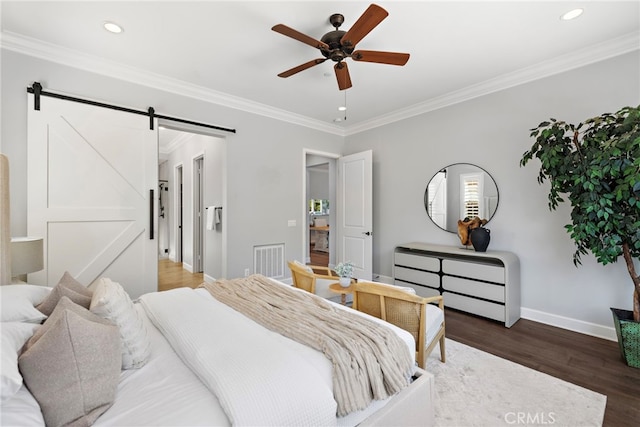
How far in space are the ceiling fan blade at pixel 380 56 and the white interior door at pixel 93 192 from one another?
2.43 meters

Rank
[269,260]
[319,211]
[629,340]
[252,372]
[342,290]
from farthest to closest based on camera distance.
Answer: [319,211]
[269,260]
[342,290]
[629,340]
[252,372]

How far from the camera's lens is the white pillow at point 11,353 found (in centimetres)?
74

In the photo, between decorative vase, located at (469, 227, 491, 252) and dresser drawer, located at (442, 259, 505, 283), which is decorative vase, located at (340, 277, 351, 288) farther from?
decorative vase, located at (469, 227, 491, 252)

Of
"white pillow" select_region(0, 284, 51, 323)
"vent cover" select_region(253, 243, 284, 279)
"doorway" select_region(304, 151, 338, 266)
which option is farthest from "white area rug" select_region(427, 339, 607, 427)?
"doorway" select_region(304, 151, 338, 266)

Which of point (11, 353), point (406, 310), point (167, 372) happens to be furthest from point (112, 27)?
point (406, 310)

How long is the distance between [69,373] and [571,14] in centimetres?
366

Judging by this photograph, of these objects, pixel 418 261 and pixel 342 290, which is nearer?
pixel 342 290

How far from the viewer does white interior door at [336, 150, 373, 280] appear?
4504mm

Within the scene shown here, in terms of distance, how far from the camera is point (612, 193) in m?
2.13

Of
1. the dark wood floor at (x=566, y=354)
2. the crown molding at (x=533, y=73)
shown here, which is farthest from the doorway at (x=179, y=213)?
the dark wood floor at (x=566, y=354)

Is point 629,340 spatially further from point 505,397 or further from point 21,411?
point 21,411

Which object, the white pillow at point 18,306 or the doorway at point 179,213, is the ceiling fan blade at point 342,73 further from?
the doorway at point 179,213

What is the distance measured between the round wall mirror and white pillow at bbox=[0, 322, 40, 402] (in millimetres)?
3923

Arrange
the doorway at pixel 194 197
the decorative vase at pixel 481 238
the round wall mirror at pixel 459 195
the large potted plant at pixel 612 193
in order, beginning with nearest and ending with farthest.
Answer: the large potted plant at pixel 612 193, the decorative vase at pixel 481 238, the round wall mirror at pixel 459 195, the doorway at pixel 194 197
